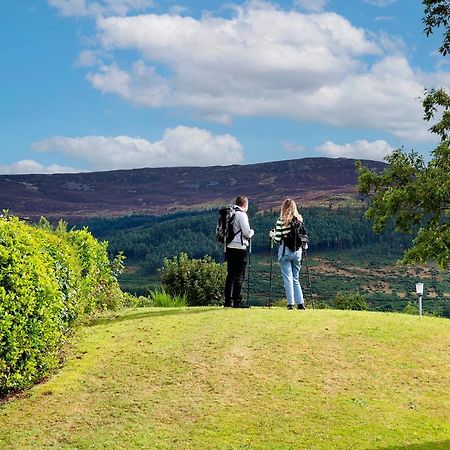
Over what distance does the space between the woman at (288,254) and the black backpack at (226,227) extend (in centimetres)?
131

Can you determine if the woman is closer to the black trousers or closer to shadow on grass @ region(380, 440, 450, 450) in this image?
the black trousers

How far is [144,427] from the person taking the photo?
1031 cm

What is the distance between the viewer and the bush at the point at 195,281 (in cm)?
3306

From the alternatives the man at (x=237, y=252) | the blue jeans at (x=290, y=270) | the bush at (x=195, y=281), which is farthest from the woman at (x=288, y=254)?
the bush at (x=195, y=281)

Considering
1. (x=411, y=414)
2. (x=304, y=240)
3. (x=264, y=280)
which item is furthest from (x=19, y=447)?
(x=264, y=280)

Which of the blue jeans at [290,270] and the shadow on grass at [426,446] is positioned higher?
the blue jeans at [290,270]

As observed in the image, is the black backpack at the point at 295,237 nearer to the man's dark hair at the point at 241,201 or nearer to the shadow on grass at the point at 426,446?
the man's dark hair at the point at 241,201

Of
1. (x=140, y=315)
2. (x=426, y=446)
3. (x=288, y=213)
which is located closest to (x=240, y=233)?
(x=288, y=213)

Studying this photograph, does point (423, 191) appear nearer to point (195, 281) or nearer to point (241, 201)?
point (241, 201)

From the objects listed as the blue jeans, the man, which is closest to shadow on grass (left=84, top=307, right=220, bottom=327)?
the man

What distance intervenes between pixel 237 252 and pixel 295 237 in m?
1.68

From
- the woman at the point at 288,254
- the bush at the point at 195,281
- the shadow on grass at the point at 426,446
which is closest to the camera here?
the shadow on grass at the point at 426,446

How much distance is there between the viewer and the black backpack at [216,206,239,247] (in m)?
17.1

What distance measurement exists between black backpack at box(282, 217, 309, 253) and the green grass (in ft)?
8.34
